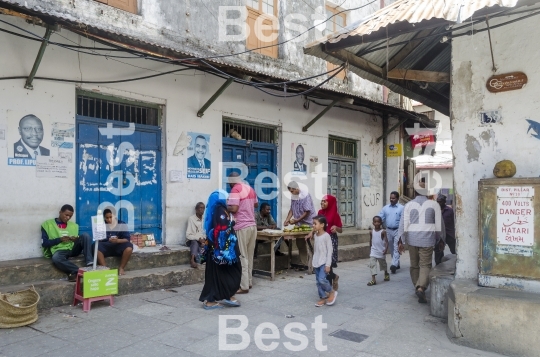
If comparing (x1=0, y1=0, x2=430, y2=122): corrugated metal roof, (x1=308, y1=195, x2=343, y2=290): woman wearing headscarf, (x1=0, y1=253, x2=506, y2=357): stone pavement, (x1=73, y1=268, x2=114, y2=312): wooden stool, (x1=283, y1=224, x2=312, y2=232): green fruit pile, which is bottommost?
(x1=0, y1=253, x2=506, y2=357): stone pavement

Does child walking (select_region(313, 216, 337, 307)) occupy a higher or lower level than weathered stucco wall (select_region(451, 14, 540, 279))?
lower

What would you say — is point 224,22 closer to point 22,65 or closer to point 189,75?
point 189,75

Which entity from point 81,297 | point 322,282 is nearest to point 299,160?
point 322,282

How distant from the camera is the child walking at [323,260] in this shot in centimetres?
612

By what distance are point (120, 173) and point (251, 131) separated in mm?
3361

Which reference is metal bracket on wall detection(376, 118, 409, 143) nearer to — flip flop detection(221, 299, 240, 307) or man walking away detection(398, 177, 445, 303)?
man walking away detection(398, 177, 445, 303)

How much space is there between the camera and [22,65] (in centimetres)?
633

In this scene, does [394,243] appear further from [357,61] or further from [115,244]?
[115,244]

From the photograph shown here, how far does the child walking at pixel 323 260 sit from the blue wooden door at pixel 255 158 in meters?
3.47

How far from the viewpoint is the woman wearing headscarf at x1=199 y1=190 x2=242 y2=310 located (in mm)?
5914

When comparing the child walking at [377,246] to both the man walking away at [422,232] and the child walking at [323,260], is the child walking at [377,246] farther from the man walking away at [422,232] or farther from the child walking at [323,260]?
the child walking at [323,260]

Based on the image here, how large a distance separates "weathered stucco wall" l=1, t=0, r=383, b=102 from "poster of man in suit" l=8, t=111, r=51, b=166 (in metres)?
1.59

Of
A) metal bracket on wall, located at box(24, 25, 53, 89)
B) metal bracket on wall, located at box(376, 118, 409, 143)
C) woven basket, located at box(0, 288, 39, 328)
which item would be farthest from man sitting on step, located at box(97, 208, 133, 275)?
metal bracket on wall, located at box(376, 118, 409, 143)

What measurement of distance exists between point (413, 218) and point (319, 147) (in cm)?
534
